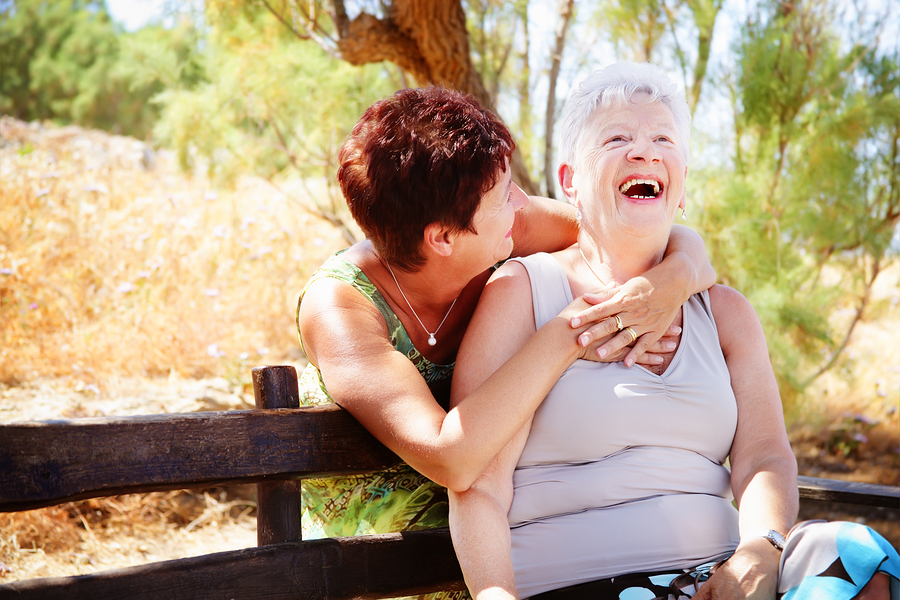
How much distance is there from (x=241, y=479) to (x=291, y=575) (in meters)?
0.25

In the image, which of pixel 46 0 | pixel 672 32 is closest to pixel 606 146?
pixel 672 32

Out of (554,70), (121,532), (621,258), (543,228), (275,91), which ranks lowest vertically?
(121,532)

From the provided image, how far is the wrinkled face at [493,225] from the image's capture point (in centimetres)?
173

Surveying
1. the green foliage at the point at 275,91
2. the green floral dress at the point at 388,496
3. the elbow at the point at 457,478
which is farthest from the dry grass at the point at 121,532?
the green foliage at the point at 275,91

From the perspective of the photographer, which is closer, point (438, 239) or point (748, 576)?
point (748, 576)

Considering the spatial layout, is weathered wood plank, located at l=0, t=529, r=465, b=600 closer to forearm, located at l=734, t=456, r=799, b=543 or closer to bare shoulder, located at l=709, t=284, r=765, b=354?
forearm, located at l=734, t=456, r=799, b=543

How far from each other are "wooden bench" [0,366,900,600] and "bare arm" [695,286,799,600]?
0.71 metres

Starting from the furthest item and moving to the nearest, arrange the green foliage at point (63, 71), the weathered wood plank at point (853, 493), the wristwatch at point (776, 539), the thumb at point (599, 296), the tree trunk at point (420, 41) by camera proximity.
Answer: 1. the green foliage at point (63, 71)
2. the tree trunk at point (420, 41)
3. the weathered wood plank at point (853, 493)
4. the thumb at point (599, 296)
5. the wristwatch at point (776, 539)

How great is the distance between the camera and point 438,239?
1724 mm

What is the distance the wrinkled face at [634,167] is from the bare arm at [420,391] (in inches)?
15.2

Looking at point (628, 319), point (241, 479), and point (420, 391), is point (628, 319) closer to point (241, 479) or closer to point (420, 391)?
point (420, 391)

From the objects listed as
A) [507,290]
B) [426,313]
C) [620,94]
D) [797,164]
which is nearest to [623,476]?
[507,290]

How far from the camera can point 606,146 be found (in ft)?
6.06

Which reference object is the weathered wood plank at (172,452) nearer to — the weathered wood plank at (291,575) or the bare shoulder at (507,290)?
the weathered wood plank at (291,575)
